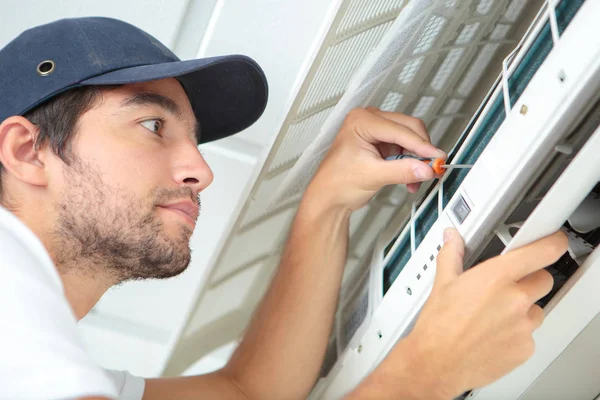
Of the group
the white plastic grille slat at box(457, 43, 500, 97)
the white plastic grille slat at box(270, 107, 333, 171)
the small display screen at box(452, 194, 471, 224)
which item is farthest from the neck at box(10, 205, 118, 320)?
the white plastic grille slat at box(457, 43, 500, 97)

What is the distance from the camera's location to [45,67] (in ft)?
4.03

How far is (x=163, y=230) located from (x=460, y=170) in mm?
529

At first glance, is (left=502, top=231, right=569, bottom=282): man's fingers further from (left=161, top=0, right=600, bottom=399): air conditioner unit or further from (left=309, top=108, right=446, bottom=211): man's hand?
(left=309, top=108, right=446, bottom=211): man's hand

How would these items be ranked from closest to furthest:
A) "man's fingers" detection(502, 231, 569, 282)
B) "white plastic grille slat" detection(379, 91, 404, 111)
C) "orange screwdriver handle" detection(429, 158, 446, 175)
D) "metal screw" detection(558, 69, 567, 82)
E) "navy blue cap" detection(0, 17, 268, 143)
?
"metal screw" detection(558, 69, 567, 82)
"man's fingers" detection(502, 231, 569, 282)
"orange screwdriver handle" detection(429, 158, 446, 175)
"navy blue cap" detection(0, 17, 268, 143)
"white plastic grille slat" detection(379, 91, 404, 111)

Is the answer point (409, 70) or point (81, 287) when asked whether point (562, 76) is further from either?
point (81, 287)

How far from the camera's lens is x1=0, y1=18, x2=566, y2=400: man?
922mm

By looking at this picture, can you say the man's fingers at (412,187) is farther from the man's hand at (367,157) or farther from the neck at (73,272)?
the neck at (73,272)

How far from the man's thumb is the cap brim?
0.54 m

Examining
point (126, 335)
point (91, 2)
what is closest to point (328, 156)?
point (91, 2)

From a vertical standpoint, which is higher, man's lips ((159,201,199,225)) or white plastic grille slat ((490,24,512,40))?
white plastic grille slat ((490,24,512,40))

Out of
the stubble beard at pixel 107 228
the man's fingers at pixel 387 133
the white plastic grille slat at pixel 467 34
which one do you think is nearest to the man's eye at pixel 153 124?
the stubble beard at pixel 107 228

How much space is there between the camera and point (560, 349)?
1027mm

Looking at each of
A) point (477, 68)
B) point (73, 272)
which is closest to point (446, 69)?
point (477, 68)

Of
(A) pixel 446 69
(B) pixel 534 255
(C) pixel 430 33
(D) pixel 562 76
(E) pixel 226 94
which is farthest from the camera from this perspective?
(E) pixel 226 94
